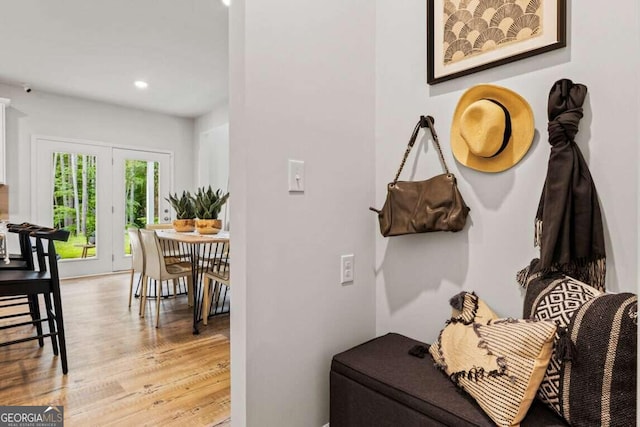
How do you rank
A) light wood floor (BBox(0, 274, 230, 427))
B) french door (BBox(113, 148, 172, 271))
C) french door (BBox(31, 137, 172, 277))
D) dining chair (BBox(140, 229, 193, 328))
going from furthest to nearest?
french door (BBox(113, 148, 172, 271)) < french door (BBox(31, 137, 172, 277)) < dining chair (BBox(140, 229, 193, 328)) < light wood floor (BBox(0, 274, 230, 427))

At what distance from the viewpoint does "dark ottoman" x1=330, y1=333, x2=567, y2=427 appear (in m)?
0.97

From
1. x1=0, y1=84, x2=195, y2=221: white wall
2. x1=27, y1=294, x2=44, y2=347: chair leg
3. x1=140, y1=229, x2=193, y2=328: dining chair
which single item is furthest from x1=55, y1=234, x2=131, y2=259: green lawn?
x1=27, y1=294, x2=44, y2=347: chair leg

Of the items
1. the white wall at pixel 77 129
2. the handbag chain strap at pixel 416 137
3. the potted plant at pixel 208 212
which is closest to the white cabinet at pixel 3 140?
the white wall at pixel 77 129

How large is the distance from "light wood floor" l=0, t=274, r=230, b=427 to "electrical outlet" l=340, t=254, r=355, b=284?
93 centimetres

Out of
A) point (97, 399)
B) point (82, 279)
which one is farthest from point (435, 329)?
point (82, 279)

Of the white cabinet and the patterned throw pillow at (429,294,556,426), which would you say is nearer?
the patterned throw pillow at (429,294,556,426)

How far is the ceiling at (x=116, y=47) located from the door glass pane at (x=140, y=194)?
112 cm

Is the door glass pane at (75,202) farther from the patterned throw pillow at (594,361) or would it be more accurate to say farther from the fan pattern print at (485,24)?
the patterned throw pillow at (594,361)

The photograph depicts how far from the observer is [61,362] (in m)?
2.24

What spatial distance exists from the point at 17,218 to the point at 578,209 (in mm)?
6101

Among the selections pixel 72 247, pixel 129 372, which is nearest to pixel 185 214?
pixel 129 372

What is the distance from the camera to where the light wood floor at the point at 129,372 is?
5.84 feet

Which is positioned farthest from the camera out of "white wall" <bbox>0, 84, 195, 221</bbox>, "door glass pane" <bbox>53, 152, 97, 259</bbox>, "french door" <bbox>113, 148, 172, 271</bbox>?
"french door" <bbox>113, 148, 172, 271</bbox>

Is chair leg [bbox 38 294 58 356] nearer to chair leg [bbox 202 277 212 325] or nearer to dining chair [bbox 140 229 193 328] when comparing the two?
Answer: dining chair [bbox 140 229 193 328]
